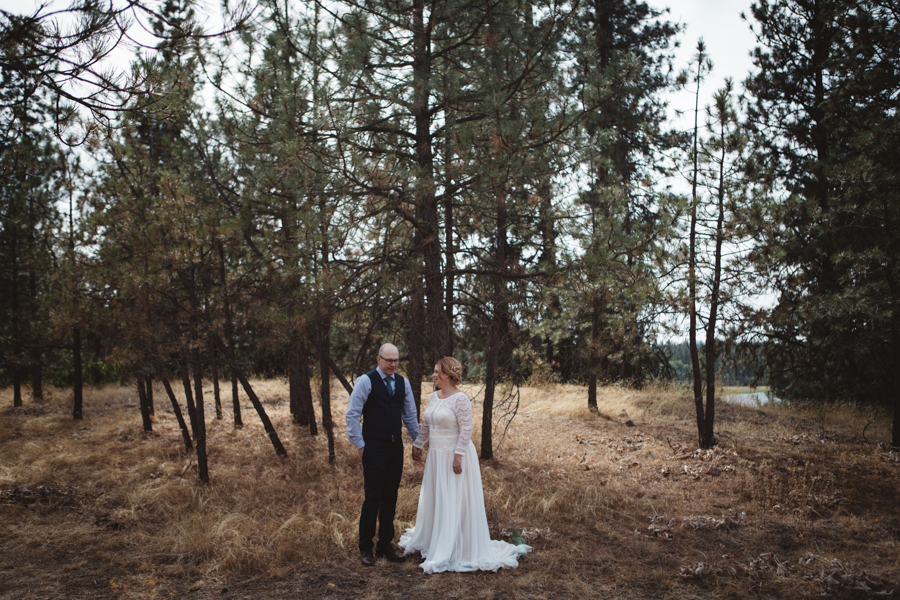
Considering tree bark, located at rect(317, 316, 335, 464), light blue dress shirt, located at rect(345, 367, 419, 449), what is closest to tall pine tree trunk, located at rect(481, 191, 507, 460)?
tree bark, located at rect(317, 316, 335, 464)

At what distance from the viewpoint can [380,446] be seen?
187 inches

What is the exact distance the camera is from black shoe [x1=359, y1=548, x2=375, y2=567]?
479 cm

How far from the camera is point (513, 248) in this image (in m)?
10.1

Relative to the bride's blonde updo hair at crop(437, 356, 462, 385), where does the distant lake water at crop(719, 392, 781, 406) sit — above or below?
below

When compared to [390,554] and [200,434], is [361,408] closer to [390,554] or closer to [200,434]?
[390,554]

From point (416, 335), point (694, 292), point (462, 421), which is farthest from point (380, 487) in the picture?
point (694, 292)

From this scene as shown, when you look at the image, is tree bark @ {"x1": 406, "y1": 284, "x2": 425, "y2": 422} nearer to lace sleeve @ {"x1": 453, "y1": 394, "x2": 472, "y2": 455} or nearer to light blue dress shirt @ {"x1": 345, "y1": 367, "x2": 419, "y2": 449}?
light blue dress shirt @ {"x1": 345, "y1": 367, "x2": 419, "y2": 449}

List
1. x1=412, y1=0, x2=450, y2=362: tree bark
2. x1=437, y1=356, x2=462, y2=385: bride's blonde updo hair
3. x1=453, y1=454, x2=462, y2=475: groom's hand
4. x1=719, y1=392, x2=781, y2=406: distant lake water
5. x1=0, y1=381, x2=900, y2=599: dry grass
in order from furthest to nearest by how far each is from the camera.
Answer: x1=719, y1=392, x2=781, y2=406: distant lake water, x1=412, y1=0, x2=450, y2=362: tree bark, x1=437, y1=356, x2=462, y2=385: bride's blonde updo hair, x1=453, y1=454, x2=462, y2=475: groom's hand, x1=0, y1=381, x2=900, y2=599: dry grass

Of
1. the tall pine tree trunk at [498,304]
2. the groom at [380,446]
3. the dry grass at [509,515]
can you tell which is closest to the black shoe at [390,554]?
the groom at [380,446]

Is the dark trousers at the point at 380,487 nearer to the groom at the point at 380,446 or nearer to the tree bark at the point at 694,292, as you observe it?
the groom at the point at 380,446

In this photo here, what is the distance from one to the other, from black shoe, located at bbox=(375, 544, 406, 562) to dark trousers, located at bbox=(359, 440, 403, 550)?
44 mm

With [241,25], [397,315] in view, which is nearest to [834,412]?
[397,315]

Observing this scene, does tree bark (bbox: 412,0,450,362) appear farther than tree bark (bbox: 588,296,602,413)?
No

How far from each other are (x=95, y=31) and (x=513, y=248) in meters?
7.14
